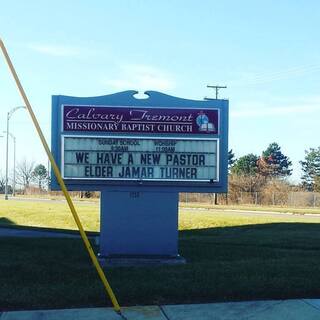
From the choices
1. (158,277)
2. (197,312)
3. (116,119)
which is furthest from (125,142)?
(197,312)

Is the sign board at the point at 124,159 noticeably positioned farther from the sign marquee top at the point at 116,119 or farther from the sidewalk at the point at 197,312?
the sidewalk at the point at 197,312

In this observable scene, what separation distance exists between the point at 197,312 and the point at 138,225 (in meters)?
4.90

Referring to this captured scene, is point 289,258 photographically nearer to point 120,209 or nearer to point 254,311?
point 120,209

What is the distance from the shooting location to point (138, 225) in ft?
39.7

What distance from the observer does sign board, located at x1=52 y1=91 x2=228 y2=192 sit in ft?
39.2

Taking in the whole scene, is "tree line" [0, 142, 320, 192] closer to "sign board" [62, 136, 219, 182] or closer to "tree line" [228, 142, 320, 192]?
"tree line" [228, 142, 320, 192]

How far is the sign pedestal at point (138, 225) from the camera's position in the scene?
12.1 m

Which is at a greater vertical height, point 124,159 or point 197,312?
point 124,159

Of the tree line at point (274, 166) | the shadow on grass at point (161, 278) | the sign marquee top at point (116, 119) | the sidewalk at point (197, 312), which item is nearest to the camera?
the sidewalk at point (197, 312)

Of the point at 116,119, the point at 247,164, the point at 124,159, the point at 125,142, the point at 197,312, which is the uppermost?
the point at 247,164

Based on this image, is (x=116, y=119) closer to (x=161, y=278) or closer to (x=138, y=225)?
(x=138, y=225)

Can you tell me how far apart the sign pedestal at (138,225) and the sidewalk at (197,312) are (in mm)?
4487

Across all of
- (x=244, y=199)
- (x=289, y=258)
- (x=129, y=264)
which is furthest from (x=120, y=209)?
(x=244, y=199)

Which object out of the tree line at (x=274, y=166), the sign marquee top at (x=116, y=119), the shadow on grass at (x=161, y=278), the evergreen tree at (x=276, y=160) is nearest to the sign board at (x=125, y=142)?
the sign marquee top at (x=116, y=119)
